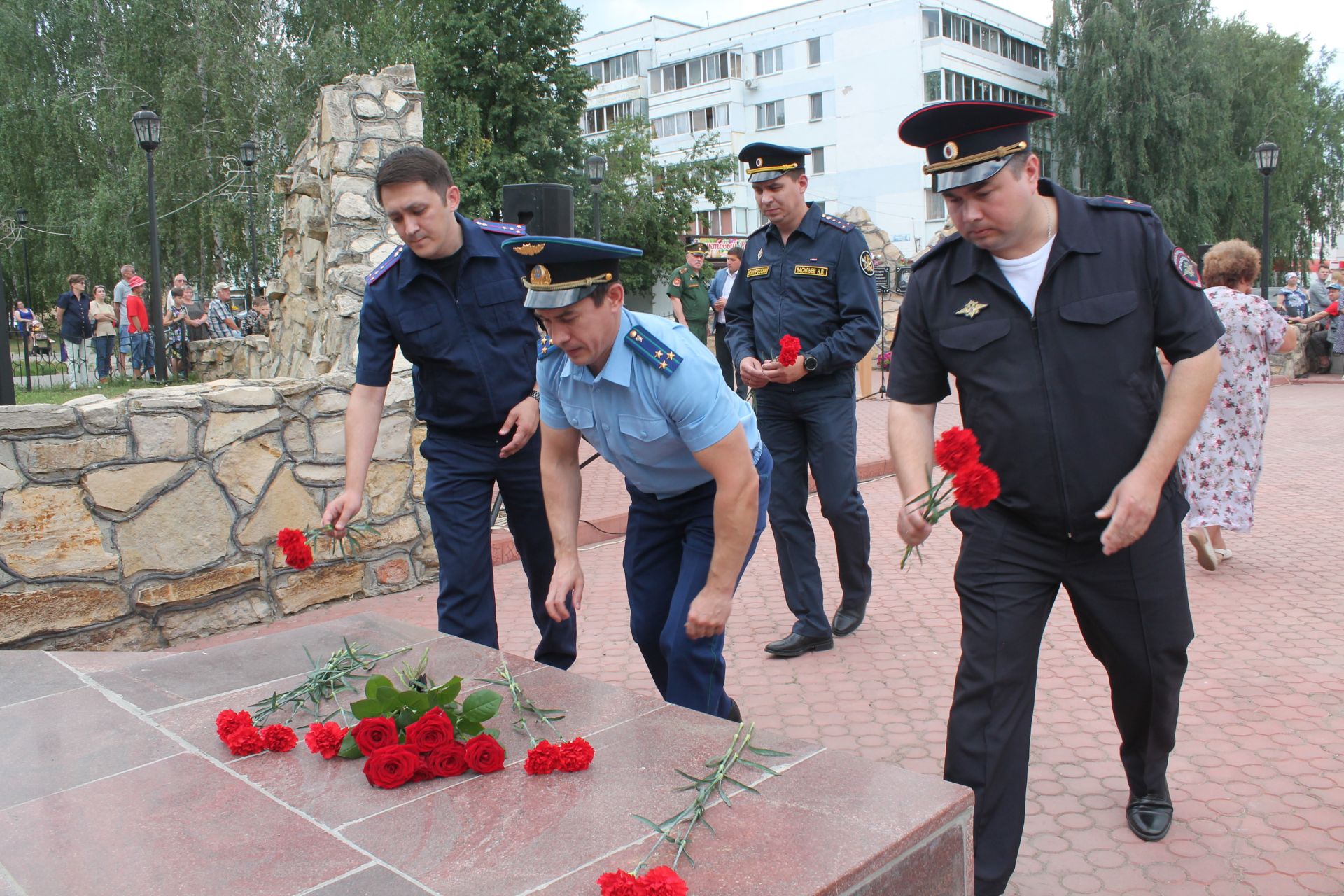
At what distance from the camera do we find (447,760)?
2.50 meters

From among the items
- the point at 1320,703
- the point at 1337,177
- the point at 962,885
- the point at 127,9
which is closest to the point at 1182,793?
the point at 1320,703

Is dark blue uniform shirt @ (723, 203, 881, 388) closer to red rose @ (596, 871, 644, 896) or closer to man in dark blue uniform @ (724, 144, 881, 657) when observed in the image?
man in dark blue uniform @ (724, 144, 881, 657)

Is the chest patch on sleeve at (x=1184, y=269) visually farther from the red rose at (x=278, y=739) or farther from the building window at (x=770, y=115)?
the building window at (x=770, y=115)

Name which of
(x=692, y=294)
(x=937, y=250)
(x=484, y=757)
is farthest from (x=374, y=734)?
(x=692, y=294)

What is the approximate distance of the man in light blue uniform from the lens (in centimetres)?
300

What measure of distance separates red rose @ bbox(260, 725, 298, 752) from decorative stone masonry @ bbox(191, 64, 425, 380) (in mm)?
4935

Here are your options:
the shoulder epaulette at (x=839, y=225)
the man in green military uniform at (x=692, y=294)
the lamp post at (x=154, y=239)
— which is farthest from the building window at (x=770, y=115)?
the shoulder epaulette at (x=839, y=225)

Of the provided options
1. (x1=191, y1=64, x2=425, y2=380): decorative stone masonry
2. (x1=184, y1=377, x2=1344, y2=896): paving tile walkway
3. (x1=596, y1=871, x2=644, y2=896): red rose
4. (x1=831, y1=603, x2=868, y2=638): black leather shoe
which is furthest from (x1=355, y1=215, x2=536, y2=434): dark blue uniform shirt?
(x1=191, y1=64, x2=425, y2=380): decorative stone masonry

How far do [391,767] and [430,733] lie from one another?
0.11 m

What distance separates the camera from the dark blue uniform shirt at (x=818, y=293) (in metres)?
5.01

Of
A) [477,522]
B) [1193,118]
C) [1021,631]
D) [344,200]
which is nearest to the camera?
[1021,631]

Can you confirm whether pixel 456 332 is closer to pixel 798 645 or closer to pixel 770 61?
pixel 798 645

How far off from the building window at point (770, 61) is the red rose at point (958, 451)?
54.3 meters

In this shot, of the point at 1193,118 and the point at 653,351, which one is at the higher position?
the point at 1193,118
